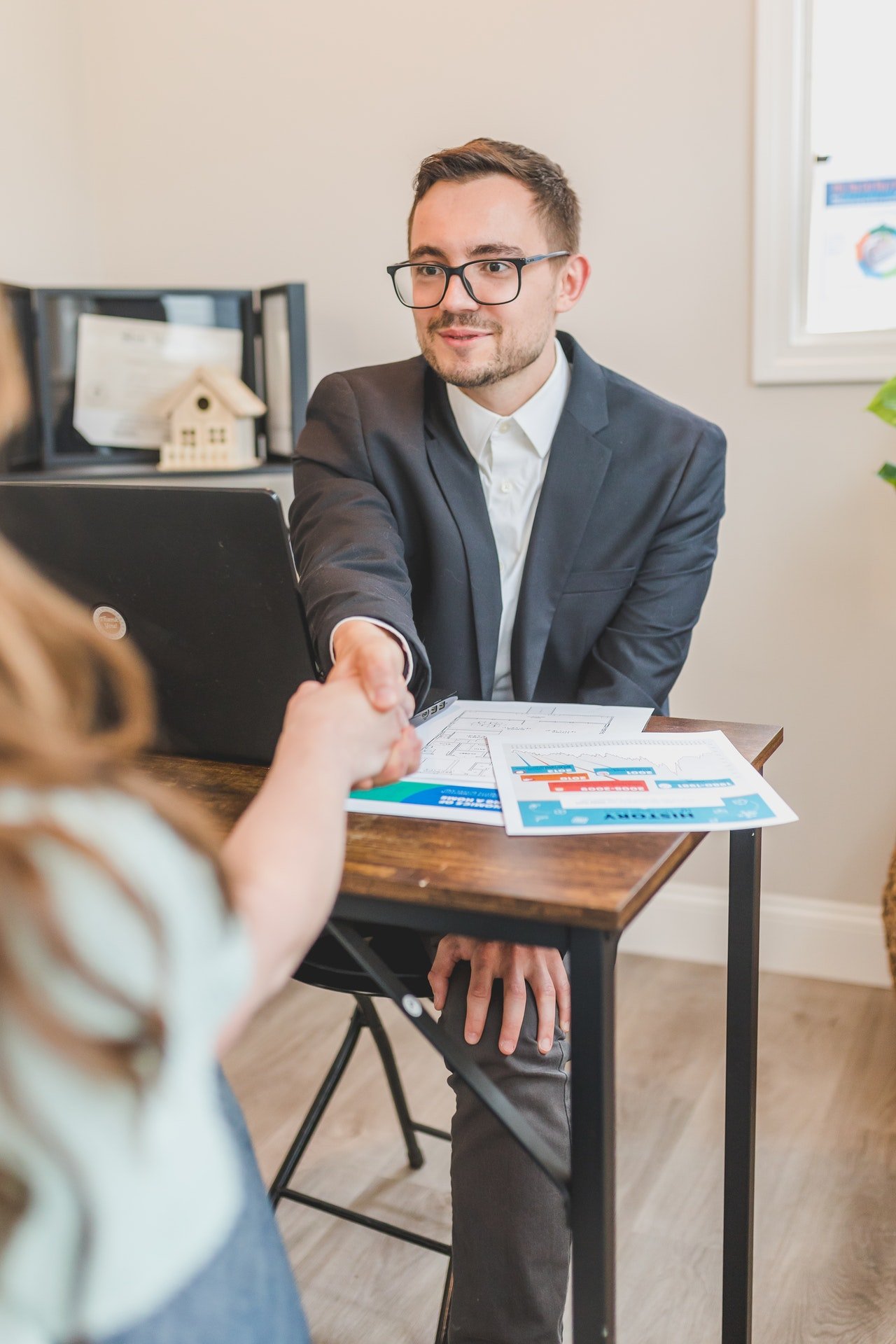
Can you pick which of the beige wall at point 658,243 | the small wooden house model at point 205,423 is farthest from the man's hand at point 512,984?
the small wooden house model at point 205,423

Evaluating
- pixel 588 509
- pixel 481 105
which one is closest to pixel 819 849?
A: pixel 588 509

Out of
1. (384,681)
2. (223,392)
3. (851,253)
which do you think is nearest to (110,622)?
(384,681)

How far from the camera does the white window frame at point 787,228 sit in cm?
226

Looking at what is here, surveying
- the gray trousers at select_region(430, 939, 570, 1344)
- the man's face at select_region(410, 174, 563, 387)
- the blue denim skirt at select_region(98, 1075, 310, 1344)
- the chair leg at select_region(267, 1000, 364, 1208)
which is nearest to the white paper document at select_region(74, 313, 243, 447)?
the man's face at select_region(410, 174, 563, 387)

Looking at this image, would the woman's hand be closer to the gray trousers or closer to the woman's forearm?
the woman's forearm

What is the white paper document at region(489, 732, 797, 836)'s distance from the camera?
3.39ft

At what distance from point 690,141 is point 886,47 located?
380 mm

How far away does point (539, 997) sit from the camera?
4.35ft

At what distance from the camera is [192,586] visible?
3.81ft

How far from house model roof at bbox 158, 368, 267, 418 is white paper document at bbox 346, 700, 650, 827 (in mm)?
1417

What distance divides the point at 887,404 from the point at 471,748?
3.71 feet

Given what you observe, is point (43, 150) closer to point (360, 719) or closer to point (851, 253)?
point (851, 253)

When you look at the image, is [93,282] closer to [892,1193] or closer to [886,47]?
[886,47]

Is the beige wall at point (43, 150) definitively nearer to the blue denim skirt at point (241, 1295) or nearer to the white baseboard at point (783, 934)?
the white baseboard at point (783, 934)
